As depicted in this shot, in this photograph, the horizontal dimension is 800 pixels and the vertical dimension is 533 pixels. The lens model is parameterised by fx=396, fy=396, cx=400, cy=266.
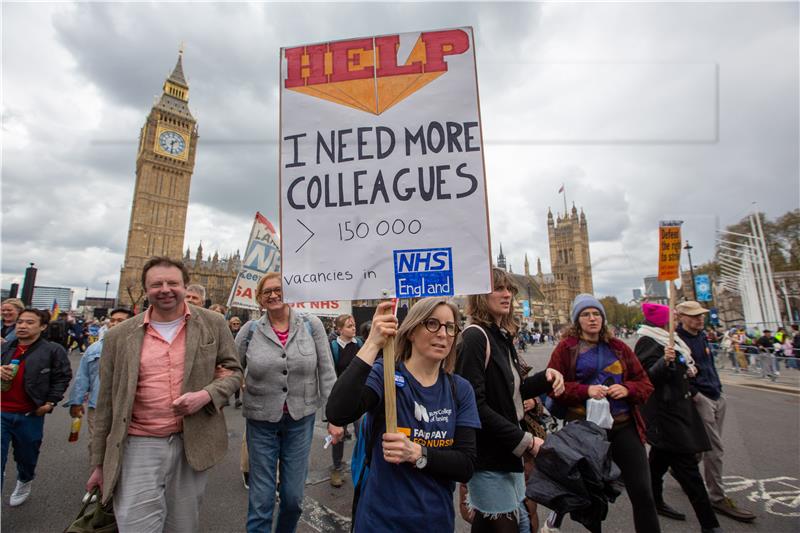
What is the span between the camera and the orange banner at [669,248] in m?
3.79

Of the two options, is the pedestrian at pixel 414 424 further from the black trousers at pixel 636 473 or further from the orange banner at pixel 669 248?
the orange banner at pixel 669 248

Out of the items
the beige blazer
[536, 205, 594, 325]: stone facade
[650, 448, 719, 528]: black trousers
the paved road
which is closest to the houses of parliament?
[536, 205, 594, 325]: stone facade

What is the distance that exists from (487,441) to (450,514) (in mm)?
600

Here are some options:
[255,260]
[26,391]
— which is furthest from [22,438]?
[255,260]

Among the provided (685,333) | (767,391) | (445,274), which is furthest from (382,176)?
(767,391)

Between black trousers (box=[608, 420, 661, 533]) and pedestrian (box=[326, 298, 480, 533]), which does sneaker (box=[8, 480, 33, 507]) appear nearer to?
pedestrian (box=[326, 298, 480, 533])

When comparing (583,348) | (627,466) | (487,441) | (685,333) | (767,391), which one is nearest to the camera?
(487,441)

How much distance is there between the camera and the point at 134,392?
2.15 m

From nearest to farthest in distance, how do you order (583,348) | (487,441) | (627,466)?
(487,441)
(627,466)
(583,348)

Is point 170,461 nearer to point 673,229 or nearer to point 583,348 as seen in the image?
point 583,348

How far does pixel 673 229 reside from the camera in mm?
3787

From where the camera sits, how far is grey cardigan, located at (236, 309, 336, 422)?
9.39ft

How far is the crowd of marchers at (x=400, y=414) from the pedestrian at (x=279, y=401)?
1cm

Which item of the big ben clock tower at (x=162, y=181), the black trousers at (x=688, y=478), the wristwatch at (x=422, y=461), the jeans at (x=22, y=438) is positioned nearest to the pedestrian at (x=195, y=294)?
the jeans at (x=22, y=438)
